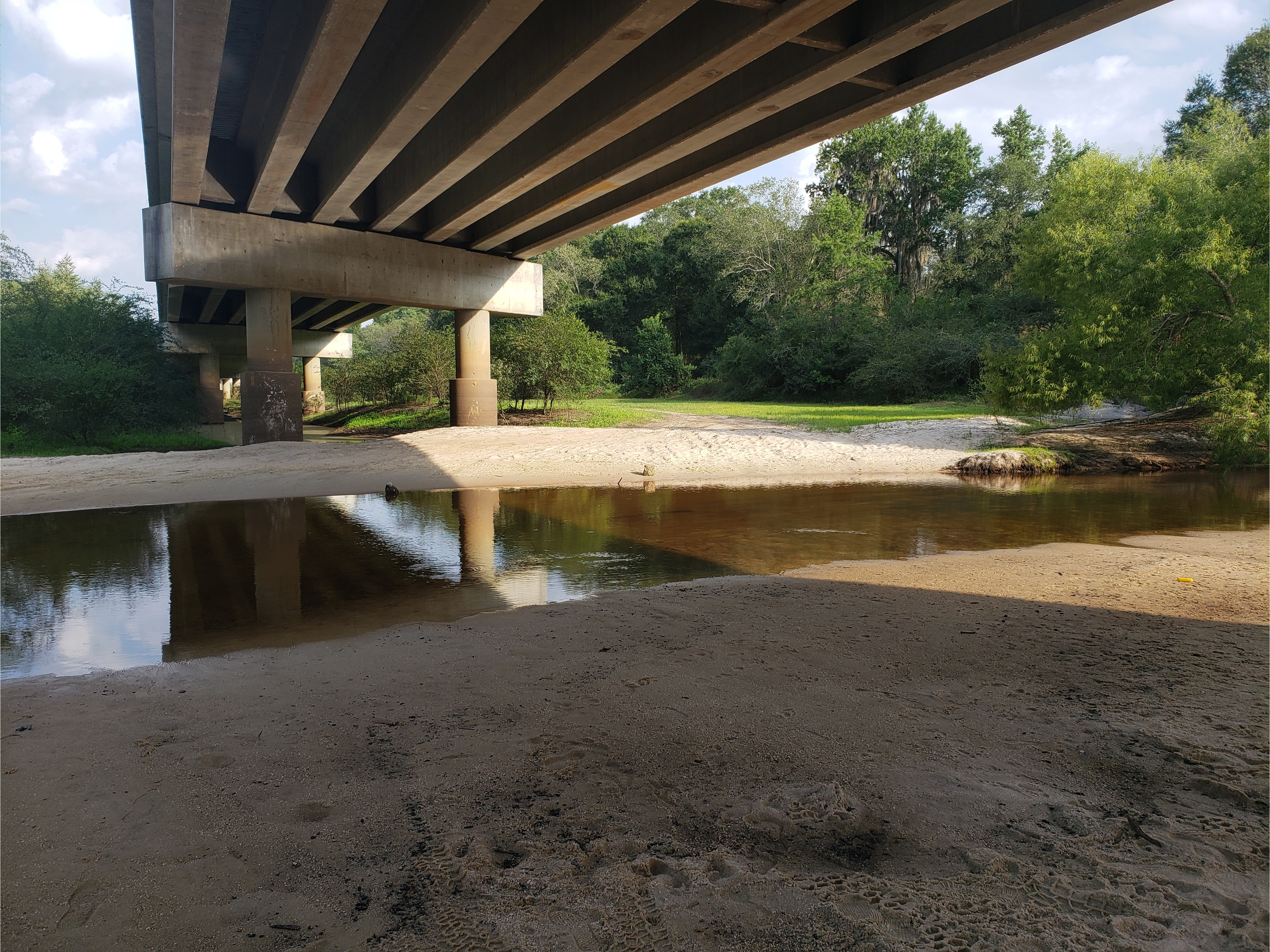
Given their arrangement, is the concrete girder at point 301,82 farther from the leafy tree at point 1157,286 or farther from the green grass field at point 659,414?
the leafy tree at point 1157,286

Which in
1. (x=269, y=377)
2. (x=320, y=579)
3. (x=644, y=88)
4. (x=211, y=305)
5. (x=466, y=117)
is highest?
(x=211, y=305)

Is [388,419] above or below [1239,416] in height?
above

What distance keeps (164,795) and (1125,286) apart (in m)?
18.1

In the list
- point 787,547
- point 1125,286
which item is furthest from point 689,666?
→ point 1125,286

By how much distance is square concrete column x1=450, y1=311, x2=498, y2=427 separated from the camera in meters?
21.5

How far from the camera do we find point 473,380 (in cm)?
2175

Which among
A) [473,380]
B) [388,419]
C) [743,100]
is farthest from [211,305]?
[743,100]

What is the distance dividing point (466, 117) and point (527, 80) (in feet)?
7.88

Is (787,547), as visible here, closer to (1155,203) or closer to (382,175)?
(382,175)

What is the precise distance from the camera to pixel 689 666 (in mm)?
4422

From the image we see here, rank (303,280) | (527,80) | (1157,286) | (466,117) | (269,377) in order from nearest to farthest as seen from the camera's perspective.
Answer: (527,80) < (466,117) < (1157,286) < (303,280) < (269,377)

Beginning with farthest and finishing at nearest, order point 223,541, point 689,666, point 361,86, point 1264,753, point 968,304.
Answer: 1. point 968,304
2. point 361,86
3. point 223,541
4. point 689,666
5. point 1264,753

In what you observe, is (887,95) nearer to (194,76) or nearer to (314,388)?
(194,76)

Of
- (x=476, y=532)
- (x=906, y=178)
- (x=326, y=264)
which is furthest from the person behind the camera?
(x=906, y=178)
